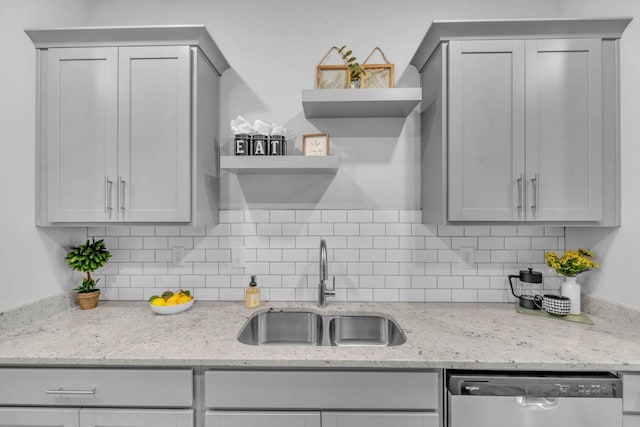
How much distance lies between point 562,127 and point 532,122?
0.15 metres

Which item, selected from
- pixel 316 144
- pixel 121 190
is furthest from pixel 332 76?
pixel 121 190

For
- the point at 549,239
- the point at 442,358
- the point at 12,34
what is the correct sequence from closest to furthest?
the point at 442,358 < the point at 12,34 < the point at 549,239

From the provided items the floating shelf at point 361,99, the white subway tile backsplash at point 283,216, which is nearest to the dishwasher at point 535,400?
the white subway tile backsplash at point 283,216

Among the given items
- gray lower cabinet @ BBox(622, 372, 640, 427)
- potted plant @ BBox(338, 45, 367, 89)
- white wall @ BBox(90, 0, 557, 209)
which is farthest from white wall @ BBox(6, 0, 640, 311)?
gray lower cabinet @ BBox(622, 372, 640, 427)

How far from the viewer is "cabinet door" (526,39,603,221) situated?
60.9 inches

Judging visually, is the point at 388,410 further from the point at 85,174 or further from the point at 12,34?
the point at 12,34

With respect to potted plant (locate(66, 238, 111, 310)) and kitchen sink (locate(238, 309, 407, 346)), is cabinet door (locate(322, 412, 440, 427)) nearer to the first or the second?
kitchen sink (locate(238, 309, 407, 346))

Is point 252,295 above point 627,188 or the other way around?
the other way around

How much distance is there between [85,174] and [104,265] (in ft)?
2.00

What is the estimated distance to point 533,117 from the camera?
5.10 feet

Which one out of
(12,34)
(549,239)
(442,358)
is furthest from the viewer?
(549,239)

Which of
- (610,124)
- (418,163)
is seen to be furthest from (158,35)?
(610,124)

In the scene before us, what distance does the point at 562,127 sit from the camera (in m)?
1.55

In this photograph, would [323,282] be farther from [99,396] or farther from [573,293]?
[573,293]
